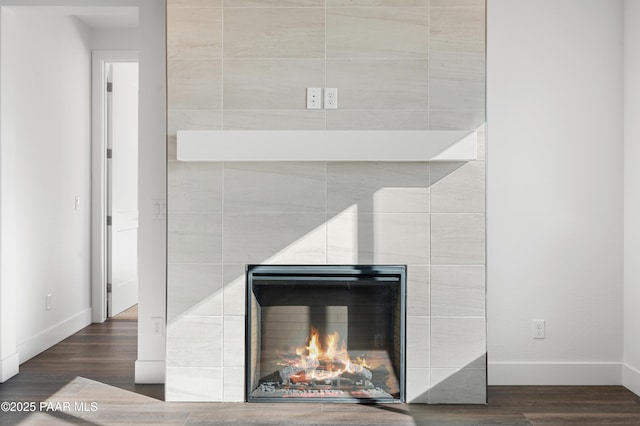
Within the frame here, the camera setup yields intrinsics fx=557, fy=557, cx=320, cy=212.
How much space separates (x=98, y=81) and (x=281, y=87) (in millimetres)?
2709

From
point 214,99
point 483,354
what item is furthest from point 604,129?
point 214,99

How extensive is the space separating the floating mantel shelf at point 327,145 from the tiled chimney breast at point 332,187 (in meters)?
0.09

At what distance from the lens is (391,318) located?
10.00ft

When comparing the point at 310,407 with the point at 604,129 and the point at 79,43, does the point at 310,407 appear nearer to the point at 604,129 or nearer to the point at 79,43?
the point at 604,129

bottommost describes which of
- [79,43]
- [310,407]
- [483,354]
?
[310,407]

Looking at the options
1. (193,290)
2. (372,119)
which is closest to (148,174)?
(193,290)


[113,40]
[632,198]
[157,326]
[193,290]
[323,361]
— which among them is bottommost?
[323,361]

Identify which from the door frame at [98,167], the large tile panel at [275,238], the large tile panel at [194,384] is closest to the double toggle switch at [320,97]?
the large tile panel at [275,238]

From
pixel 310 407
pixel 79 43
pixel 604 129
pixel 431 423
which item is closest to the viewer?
pixel 431 423

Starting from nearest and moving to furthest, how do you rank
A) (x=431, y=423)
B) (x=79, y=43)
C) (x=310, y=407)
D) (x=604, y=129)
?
(x=431, y=423) < (x=310, y=407) < (x=604, y=129) < (x=79, y=43)

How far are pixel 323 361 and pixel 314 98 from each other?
4.72ft

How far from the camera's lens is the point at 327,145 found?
116 inches

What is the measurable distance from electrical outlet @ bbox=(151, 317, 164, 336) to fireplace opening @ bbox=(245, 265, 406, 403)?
712 mm

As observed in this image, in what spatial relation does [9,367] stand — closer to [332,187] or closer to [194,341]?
[194,341]
